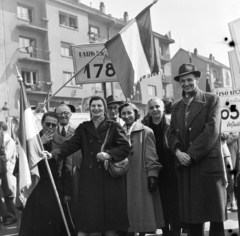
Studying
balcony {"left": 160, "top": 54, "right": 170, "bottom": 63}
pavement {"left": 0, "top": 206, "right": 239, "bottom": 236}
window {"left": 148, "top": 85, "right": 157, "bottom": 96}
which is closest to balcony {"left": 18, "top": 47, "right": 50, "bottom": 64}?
window {"left": 148, "top": 85, "right": 157, "bottom": 96}

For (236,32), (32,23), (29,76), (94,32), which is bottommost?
(236,32)

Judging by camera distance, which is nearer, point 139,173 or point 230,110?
point 139,173

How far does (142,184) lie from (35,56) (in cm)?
2288

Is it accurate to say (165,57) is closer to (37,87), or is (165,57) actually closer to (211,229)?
(37,87)

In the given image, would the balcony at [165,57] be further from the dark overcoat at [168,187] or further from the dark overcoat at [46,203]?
the dark overcoat at [46,203]

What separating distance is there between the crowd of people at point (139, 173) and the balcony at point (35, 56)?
836 inches

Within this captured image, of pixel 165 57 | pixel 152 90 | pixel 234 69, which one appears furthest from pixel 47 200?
pixel 165 57

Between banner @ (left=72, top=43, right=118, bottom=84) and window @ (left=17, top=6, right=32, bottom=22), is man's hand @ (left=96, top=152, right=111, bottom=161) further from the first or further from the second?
window @ (left=17, top=6, right=32, bottom=22)

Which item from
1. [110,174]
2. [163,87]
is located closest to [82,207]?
[110,174]

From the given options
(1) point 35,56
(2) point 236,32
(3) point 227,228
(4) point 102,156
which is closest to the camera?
(4) point 102,156

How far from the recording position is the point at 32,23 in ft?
81.6

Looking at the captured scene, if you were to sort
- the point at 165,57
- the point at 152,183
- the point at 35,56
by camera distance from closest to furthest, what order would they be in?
1. the point at 152,183
2. the point at 35,56
3. the point at 165,57

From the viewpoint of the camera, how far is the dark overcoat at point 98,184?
3.82m

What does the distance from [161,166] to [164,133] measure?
52 centimetres
